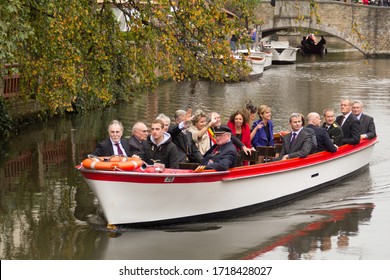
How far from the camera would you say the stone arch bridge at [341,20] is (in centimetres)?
5000

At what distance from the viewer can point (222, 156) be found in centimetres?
1224

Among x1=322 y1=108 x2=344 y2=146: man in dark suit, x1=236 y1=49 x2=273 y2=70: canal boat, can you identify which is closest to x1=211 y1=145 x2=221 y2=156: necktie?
x1=322 y1=108 x2=344 y2=146: man in dark suit

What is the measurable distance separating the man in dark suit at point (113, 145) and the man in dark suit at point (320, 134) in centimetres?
345

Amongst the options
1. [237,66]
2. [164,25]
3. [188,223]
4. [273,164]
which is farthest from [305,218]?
[164,25]

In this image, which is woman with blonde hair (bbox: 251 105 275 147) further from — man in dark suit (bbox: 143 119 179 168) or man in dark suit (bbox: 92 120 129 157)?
man in dark suit (bbox: 92 120 129 157)

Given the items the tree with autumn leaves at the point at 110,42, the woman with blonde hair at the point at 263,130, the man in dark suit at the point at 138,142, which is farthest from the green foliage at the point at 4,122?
the man in dark suit at the point at 138,142

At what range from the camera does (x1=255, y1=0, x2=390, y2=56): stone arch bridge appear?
5000 centimetres

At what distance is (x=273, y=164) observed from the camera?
42.6 ft

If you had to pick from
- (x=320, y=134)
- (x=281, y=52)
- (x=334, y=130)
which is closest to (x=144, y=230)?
(x=320, y=134)

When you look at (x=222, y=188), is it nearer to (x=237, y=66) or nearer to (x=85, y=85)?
(x=237, y=66)

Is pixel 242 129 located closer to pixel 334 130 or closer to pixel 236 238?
pixel 334 130

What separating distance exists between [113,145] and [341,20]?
3969 centimetres

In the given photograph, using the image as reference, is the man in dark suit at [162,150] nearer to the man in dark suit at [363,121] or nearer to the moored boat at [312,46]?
the man in dark suit at [363,121]

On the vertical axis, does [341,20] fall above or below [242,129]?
above
